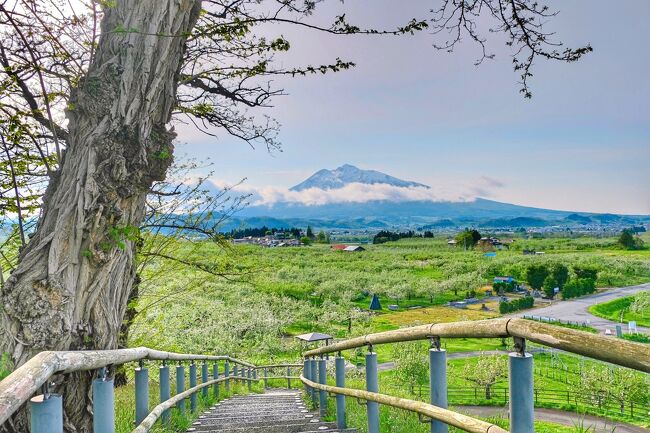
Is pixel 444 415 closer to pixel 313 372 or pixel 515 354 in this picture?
pixel 515 354

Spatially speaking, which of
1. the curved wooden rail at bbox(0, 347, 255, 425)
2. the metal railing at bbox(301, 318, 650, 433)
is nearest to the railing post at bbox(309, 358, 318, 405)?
the metal railing at bbox(301, 318, 650, 433)

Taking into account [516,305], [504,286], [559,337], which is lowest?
[516,305]

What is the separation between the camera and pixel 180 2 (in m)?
3.84

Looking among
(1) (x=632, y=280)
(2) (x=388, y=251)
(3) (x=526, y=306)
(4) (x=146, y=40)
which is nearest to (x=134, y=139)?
(4) (x=146, y=40)

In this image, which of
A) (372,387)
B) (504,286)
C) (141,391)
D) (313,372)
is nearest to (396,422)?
(372,387)

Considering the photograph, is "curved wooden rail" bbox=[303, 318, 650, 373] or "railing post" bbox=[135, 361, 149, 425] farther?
"railing post" bbox=[135, 361, 149, 425]

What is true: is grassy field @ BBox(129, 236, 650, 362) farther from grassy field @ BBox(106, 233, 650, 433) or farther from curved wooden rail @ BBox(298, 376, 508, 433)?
curved wooden rail @ BBox(298, 376, 508, 433)

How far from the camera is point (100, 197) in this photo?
3322 millimetres

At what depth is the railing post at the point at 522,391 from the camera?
1.59 metres

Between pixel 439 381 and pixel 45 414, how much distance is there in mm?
1573

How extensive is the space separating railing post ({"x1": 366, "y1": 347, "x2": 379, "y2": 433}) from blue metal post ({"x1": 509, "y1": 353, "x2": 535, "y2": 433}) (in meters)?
1.95

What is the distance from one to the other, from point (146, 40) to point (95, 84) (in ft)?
1.64

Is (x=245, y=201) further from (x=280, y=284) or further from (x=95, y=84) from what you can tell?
(x=280, y=284)

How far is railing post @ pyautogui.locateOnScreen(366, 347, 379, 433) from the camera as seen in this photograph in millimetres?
3434
